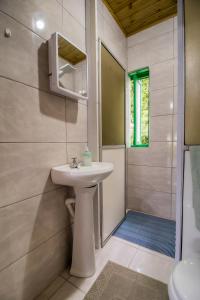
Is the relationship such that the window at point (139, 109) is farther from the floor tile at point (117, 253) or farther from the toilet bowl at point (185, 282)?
the toilet bowl at point (185, 282)

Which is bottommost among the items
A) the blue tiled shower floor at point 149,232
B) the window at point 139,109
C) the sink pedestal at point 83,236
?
the blue tiled shower floor at point 149,232

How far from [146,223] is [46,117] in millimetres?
1772

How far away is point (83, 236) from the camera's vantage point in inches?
45.1

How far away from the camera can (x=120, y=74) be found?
1.91 meters

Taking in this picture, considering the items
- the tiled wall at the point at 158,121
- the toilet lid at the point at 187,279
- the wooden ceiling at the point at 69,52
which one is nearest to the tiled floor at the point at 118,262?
the toilet lid at the point at 187,279

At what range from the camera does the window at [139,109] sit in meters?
2.20

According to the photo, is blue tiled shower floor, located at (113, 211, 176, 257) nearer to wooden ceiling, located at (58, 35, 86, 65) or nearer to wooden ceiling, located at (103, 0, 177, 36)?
wooden ceiling, located at (58, 35, 86, 65)

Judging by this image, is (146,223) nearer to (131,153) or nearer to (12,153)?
(131,153)

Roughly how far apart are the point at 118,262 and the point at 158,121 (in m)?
1.66

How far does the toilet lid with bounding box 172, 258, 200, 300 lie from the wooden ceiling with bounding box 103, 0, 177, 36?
2413mm

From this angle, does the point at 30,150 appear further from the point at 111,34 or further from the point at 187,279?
the point at 111,34

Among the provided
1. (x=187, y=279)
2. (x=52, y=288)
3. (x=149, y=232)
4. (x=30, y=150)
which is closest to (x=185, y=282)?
(x=187, y=279)

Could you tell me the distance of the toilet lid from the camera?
601mm

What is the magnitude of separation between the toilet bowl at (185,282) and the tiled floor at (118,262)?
576mm
